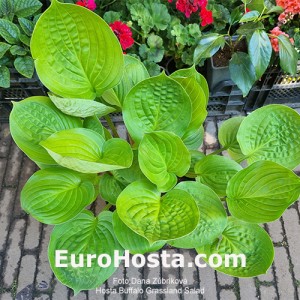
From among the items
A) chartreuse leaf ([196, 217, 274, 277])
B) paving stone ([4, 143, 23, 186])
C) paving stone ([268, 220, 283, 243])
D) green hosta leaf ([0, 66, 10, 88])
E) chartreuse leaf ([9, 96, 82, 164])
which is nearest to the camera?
chartreuse leaf ([9, 96, 82, 164])

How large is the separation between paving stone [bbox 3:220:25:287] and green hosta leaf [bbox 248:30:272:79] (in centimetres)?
127

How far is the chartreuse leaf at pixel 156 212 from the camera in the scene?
1.13 meters

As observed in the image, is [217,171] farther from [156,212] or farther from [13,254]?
[13,254]

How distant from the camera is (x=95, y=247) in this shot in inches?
53.9

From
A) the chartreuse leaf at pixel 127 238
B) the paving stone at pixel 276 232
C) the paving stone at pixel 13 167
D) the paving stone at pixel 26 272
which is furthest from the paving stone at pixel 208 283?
the paving stone at pixel 13 167

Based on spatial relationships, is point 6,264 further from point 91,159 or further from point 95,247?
point 91,159

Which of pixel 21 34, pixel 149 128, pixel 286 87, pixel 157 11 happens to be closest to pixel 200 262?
pixel 149 128

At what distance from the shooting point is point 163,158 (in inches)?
48.4

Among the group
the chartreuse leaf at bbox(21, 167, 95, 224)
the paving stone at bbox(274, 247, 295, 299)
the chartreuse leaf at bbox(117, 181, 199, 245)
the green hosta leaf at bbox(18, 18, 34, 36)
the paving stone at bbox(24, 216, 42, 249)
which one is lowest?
the paving stone at bbox(24, 216, 42, 249)

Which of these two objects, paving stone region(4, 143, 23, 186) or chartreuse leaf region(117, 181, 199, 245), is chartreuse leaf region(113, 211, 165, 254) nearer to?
chartreuse leaf region(117, 181, 199, 245)

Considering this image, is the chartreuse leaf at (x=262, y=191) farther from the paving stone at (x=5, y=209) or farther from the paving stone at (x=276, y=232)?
the paving stone at (x=5, y=209)

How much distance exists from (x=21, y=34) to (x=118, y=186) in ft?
2.66

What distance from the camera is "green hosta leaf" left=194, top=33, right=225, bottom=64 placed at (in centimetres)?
164

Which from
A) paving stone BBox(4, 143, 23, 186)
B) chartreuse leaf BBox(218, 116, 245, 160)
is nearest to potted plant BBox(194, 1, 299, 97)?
chartreuse leaf BBox(218, 116, 245, 160)
